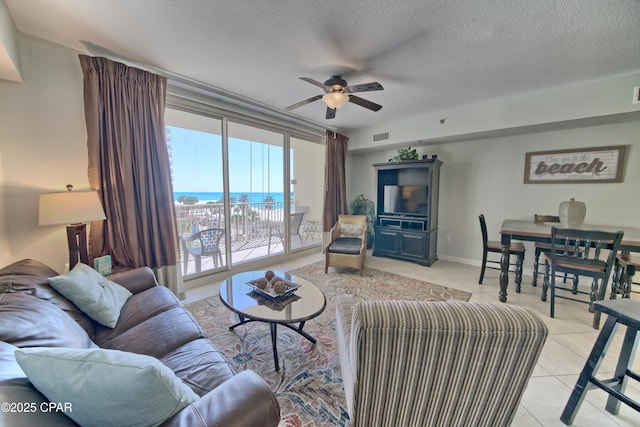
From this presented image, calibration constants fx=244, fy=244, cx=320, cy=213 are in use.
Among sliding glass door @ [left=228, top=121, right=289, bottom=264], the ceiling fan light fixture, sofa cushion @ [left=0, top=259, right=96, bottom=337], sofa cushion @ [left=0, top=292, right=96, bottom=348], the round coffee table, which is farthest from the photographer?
sliding glass door @ [left=228, top=121, right=289, bottom=264]

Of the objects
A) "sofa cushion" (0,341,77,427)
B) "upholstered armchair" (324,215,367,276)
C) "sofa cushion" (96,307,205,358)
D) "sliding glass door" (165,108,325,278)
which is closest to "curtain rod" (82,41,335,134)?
"sliding glass door" (165,108,325,278)

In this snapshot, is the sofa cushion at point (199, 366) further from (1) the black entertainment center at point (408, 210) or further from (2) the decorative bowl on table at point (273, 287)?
(1) the black entertainment center at point (408, 210)

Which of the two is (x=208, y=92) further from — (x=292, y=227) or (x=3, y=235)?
(x=292, y=227)

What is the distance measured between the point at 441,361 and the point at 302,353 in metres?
1.34

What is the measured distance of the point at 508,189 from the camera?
150 inches

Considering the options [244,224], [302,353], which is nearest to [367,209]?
[244,224]

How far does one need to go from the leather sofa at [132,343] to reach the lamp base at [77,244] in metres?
0.42

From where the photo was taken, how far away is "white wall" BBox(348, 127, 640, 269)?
3.00m

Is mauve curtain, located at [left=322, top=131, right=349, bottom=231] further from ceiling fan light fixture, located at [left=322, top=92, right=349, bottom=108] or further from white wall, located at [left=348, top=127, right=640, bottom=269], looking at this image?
ceiling fan light fixture, located at [left=322, top=92, right=349, bottom=108]

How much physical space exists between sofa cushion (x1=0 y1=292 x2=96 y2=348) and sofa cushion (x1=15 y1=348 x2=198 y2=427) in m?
0.36

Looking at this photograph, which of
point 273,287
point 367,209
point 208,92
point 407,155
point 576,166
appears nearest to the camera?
point 273,287

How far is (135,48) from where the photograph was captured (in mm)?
2189

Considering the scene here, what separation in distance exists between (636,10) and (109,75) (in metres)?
4.19

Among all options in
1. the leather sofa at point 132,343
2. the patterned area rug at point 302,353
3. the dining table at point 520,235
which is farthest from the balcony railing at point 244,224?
the dining table at point 520,235
